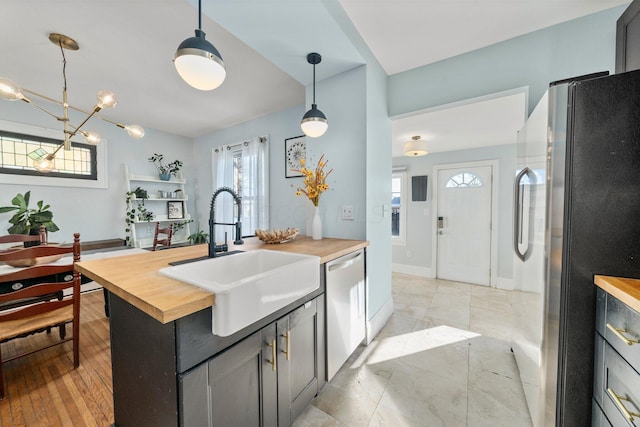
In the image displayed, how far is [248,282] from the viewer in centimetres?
84

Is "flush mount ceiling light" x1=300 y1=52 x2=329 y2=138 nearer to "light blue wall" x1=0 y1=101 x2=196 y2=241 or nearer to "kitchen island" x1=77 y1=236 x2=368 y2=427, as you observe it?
"kitchen island" x1=77 y1=236 x2=368 y2=427

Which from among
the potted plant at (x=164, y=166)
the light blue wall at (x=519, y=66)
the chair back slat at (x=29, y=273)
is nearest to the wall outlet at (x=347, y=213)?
the light blue wall at (x=519, y=66)

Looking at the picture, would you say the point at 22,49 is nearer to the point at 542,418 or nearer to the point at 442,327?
the point at 542,418

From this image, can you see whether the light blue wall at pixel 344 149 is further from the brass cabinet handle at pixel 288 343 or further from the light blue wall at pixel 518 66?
the brass cabinet handle at pixel 288 343

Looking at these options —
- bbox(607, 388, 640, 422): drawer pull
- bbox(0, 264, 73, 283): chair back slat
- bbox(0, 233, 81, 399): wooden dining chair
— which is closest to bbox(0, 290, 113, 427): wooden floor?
bbox(0, 233, 81, 399): wooden dining chair

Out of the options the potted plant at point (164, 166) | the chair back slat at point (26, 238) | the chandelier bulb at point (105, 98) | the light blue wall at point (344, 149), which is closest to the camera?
the chandelier bulb at point (105, 98)

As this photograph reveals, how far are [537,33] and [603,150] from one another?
1.44 m

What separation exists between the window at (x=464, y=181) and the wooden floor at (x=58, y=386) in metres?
4.66

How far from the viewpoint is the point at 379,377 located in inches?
65.8

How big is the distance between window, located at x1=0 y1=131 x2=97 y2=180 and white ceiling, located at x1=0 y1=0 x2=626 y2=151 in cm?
80

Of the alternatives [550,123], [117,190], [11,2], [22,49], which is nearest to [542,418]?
[550,123]

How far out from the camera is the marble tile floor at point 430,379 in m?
1.35

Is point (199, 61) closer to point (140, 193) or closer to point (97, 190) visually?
point (140, 193)

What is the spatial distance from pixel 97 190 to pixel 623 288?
502cm
